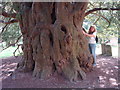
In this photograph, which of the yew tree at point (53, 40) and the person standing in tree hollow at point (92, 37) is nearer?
the yew tree at point (53, 40)

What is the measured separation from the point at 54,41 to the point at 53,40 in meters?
0.07

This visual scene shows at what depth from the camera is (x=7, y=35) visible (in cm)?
758

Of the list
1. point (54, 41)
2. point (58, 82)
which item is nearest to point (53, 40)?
point (54, 41)

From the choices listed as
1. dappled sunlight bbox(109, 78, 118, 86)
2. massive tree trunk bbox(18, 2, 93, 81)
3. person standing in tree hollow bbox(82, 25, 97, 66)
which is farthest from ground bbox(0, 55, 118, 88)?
person standing in tree hollow bbox(82, 25, 97, 66)

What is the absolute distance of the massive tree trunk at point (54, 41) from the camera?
4.56 meters

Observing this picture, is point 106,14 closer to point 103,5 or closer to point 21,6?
point 103,5

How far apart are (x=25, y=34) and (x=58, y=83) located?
226 centimetres

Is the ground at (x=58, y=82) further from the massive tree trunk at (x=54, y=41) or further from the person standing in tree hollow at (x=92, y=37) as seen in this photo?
the person standing in tree hollow at (x=92, y=37)

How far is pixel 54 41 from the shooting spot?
4.59 m

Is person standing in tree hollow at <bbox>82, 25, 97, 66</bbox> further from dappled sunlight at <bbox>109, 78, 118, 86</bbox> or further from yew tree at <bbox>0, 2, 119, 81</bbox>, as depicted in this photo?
dappled sunlight at <bbox>109, 78, 118, 86</bbox>

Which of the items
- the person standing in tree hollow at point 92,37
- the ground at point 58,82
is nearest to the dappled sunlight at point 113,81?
the ground at point 58,82

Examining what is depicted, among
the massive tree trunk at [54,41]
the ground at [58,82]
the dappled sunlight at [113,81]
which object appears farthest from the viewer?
the massive tree trunk at [54,41]

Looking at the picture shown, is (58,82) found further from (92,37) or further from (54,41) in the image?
(92,37)

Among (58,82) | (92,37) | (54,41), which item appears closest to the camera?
(58,82)
